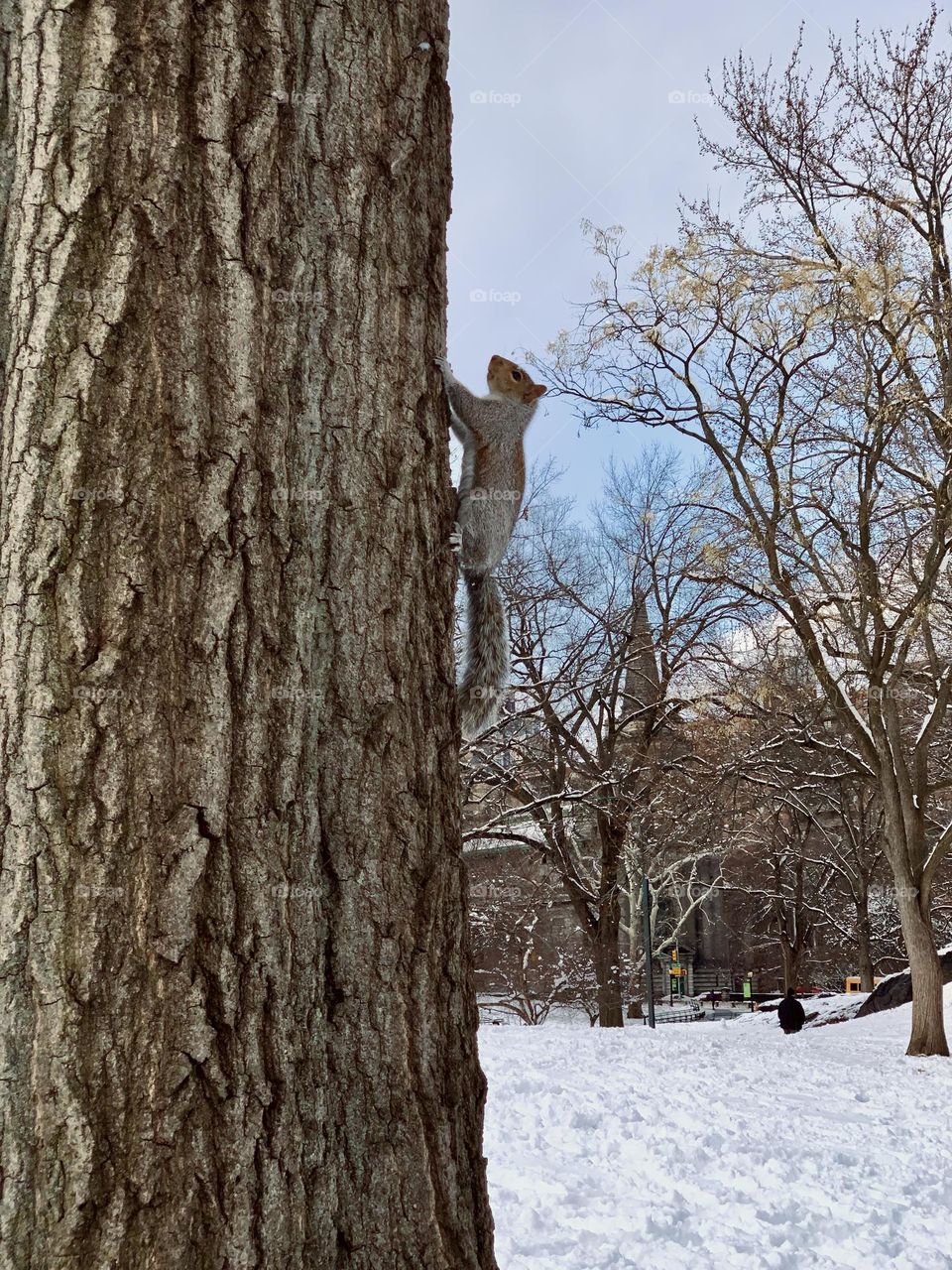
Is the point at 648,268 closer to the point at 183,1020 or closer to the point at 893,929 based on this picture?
the point at 183,1020

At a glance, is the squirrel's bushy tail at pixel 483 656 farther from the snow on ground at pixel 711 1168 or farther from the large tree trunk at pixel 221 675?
the snow on ground at pixel 711 1168

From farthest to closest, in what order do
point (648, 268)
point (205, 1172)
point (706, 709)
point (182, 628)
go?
1. point (706, 709)
2. point (648, 268)
3. point (182, 628)
4. point (205, 1172)

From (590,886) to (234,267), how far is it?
66.9 ft

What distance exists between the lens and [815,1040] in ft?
50.0

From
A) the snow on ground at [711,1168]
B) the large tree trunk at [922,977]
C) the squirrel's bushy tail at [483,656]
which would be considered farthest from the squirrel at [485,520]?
the large tree trunk at [922,977]

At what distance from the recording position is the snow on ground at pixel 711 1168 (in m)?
4.21

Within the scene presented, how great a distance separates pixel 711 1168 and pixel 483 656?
3.66 m

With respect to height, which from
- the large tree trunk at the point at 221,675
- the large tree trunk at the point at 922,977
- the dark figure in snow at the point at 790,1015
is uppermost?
the large tree trunk at the point at 221,675

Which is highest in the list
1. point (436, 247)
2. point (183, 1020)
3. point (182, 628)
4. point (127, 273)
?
point (436, 247)

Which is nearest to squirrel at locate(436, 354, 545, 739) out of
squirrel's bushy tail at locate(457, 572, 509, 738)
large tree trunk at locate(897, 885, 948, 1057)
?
squirrel's bushy tail at locate(457, 572, 509, 738)

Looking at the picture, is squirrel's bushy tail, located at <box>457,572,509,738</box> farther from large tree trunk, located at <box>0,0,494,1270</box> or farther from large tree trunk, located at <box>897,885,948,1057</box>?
large tree trunk, located at <box>897,885,948,1057</box>

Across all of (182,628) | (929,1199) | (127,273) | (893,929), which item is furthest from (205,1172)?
(893,929)

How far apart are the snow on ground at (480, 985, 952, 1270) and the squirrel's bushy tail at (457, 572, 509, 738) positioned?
231 cm

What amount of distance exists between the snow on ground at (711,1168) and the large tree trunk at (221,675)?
2.68 m
